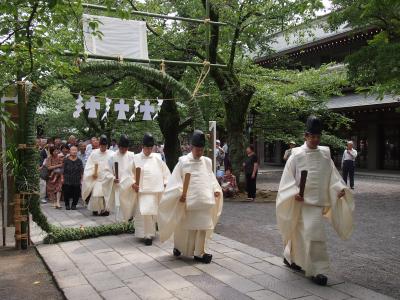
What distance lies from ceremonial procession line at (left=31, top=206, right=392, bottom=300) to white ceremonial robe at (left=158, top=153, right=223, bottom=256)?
306mm

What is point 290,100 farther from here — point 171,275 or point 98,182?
point 171,275

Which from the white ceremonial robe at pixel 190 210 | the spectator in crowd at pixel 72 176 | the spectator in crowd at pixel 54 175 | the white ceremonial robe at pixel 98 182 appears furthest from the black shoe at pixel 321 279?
the spectator in crowd at pixel 54 175

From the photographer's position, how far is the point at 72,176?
1118cm

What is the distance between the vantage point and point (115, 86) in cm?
1488

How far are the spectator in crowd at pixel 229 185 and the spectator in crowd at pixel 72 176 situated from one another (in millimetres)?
4356

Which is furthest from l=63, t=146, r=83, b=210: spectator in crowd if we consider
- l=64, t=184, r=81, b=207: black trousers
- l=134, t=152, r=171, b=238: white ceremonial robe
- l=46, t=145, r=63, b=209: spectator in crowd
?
l=134, t=152, r=171, b=238: white ceremonial robe

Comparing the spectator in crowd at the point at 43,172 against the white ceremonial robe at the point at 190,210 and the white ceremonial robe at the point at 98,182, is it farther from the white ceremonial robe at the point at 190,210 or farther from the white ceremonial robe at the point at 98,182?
the white ceremonial robe at the point at 190,210

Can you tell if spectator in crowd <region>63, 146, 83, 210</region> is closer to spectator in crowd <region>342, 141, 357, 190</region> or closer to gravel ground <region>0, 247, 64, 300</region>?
gravel ground <region>0, 247, 64, 300</region>

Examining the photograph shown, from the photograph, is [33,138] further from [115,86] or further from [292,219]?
[115,86]

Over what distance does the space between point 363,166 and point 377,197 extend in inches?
442

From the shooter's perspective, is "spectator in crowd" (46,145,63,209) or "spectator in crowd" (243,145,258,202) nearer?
"spectator in crowd" (46,145,63,209)

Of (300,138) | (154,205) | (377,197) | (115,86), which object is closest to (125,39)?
(154,205)

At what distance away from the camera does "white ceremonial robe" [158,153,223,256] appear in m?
6.03

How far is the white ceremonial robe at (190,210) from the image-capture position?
603 cm
